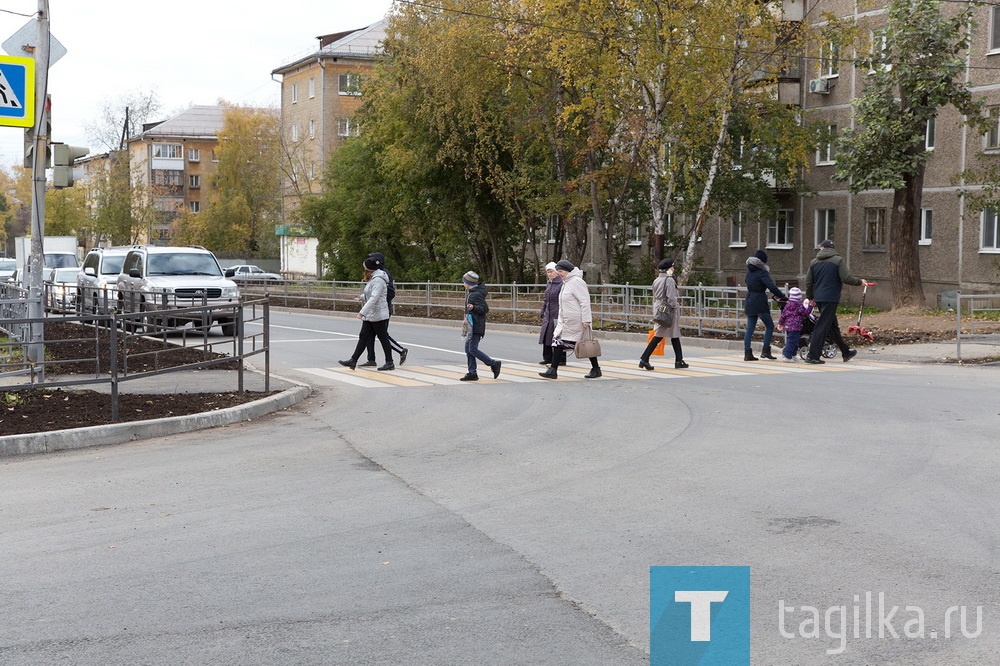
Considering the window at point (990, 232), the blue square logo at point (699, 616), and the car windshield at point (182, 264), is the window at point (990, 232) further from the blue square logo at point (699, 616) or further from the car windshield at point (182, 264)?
the blue square logo at point (699, 616)

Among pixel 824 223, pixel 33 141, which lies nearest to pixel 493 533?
pixel 33 141

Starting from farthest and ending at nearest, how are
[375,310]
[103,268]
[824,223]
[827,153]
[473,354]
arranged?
[824,223], [827,153], [103,268], [375,310], [473,354]

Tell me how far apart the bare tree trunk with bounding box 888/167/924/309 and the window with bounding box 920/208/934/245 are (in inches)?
217

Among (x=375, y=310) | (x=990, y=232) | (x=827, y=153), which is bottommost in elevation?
(x=375, y=310)

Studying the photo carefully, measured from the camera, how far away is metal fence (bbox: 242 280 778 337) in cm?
2355

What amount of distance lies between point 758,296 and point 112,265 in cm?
1793

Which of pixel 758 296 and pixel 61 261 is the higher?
pixel 61 261

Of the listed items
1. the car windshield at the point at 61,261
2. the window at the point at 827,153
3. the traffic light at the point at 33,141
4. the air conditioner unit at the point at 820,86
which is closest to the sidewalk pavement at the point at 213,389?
the traffic light at the point at 33,141

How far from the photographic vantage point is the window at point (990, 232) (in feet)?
117

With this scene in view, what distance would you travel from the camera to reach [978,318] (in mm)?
20281

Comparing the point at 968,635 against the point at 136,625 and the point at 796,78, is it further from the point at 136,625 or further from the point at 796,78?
the point at 796,78

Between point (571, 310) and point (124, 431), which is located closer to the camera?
point (124, 431)

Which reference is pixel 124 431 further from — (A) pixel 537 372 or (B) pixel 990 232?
(B) pixel 990 232

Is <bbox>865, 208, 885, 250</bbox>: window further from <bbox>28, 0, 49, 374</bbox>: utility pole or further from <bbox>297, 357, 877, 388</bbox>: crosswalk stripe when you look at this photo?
<bbox>28, 0, 49, 374</bbox>: utility pole
